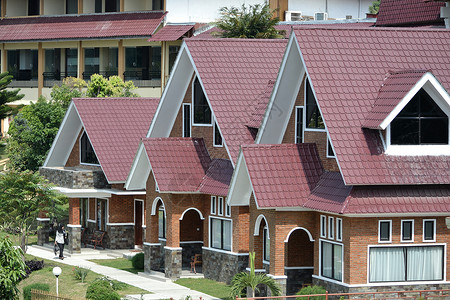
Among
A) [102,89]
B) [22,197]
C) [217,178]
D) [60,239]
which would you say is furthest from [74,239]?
[102,89]

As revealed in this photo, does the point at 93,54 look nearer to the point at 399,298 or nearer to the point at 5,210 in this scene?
the point at 5,210

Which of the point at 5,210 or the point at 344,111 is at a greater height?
the point at 344,111

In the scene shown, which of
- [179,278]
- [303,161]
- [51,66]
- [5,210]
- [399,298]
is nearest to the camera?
[399,298]

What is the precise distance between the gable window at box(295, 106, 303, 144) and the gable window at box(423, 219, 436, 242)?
5287 millimetres

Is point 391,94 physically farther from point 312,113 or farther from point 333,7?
point 333,7

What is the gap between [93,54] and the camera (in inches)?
3184

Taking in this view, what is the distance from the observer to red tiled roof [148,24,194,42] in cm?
7144

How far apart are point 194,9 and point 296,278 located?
42.8 m

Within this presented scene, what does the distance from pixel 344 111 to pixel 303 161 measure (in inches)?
93.9

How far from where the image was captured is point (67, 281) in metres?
38.8

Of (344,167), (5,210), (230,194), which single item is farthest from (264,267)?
(5,210)

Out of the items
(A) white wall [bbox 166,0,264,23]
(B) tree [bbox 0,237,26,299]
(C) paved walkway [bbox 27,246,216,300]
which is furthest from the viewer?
(A) white wall [bbox 166,0,264,23]

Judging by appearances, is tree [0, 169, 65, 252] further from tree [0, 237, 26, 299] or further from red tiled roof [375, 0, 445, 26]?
tree [0, 237, 26, 299]

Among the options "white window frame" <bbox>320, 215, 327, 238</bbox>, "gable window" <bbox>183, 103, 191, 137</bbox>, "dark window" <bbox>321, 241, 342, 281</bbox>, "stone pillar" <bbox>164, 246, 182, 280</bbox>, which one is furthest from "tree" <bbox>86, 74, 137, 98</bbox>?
"dark window" <bbox>321, 241, 342, 281</bbox>
